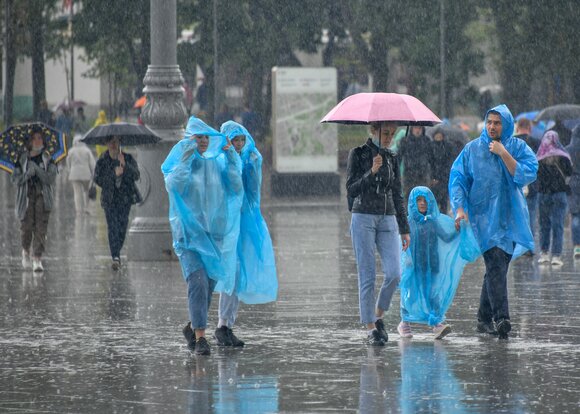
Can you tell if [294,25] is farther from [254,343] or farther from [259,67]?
[254,343]

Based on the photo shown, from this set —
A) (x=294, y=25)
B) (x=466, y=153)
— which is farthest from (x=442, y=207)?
(x=294, y=25)

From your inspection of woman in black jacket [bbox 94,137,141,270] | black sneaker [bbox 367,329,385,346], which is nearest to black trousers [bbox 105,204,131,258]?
woman in black jacket [bbox 94,137,141,270]

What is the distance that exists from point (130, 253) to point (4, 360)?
7.44 m

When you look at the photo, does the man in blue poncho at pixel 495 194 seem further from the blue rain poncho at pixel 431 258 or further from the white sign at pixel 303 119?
the white sign at pixel 303 119

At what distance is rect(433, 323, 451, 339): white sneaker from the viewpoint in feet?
35.8

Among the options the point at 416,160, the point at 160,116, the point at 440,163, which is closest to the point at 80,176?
the point at 416,160

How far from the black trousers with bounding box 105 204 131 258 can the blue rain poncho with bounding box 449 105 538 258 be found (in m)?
6.28

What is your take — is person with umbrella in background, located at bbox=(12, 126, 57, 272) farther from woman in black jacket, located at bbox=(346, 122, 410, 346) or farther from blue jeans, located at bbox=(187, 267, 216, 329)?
woman in black jacket, located at bbox=(346, 122, 410, 346)

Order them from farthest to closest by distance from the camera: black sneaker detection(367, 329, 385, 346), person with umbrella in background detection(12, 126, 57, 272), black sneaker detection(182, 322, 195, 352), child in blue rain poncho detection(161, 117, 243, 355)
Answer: person with umbrella in background detection(12, 126, 57, 272)
black sneaker detection(367, 329, 385, 346)
black sneaker detection(182, 322, 195, 352)
child in blue rain poncho detection(161, 117, 243, 355)

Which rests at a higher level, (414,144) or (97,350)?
(414,144)

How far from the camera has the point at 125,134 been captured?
55.2 feet

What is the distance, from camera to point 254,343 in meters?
10.8

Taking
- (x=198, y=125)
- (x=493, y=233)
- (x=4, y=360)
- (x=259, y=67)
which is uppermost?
(x=259, y=67)

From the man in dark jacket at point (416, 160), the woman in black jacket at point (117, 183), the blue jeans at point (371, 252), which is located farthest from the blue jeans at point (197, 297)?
the man in dark jacket at point (416, 160)
